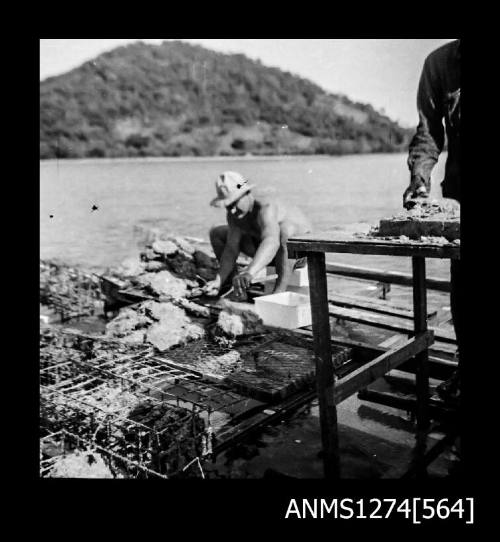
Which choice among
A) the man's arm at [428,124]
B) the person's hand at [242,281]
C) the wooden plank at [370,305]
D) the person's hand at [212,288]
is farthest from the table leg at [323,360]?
the person's hand at [212,288]

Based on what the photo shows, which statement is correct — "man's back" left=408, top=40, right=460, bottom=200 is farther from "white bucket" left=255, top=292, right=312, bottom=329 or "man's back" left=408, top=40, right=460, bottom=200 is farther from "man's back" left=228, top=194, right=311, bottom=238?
"man's back" left=228, top=194, right=311, bottom=238

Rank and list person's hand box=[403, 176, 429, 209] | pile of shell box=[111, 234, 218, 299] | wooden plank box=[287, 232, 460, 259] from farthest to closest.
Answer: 1. pile of shell box=[111, 234, 218, 299]
2. person's hand box=[403, 176, 429, 209]
3. wooden plank box=[287, 232, 460, 259]

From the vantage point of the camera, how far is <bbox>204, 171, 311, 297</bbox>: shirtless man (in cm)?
614

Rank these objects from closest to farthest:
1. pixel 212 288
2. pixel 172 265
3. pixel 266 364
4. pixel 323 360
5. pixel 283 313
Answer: pixel 323 360 → pixel 266 364 → pixel 283 313 → pixel 212 288 → pixel 172 265

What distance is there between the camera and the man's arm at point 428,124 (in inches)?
144

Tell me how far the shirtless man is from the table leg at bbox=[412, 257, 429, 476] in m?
2.48

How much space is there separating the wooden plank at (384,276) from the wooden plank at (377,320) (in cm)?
65

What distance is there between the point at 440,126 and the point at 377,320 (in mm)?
2272

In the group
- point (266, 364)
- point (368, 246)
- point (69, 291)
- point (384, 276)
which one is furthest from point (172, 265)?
point (368, 246)

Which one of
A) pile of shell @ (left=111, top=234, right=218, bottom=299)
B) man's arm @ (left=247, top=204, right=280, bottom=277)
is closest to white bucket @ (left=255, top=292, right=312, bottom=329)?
man's arm @ (left=247, top=204, right=280, bottom=277)

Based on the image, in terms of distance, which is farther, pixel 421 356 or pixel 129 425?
pixel 421 356

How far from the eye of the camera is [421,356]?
3791 millimetres

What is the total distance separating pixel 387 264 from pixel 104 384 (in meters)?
8.39

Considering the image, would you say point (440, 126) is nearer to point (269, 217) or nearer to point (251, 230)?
point (269, 217)
